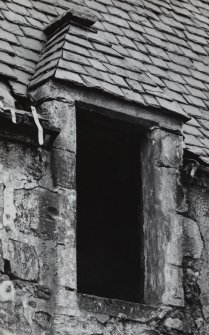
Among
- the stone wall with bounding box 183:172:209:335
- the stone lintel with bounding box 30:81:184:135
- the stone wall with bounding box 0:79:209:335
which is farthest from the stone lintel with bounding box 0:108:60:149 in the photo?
the stone wall with bounding box 183:172:209:335

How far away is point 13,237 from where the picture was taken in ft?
19.7

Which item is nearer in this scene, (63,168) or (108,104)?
(63,168)

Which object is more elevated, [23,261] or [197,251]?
[197,251]

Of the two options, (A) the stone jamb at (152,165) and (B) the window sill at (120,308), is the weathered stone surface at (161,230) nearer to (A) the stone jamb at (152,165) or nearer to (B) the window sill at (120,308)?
(A) the stone jamb at (152,165)

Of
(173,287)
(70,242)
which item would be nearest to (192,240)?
(173,287)

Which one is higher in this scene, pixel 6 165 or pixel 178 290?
pixel 6 165

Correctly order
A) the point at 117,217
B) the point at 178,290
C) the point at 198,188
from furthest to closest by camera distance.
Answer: the point at 117,217 → the point at 198,188 → the point at 178,290

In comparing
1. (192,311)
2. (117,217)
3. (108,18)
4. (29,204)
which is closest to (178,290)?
(192,311)

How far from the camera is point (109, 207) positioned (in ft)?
27.9

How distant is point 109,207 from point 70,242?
2.29m

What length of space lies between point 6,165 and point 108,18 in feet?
7.46

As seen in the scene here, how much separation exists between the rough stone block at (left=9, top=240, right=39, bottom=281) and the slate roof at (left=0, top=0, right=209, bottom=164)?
3.77ft

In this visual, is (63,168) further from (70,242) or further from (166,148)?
(166,148)

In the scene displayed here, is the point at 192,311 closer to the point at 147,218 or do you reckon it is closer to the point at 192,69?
the point at 147,218
